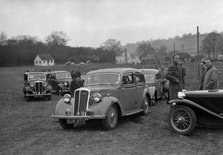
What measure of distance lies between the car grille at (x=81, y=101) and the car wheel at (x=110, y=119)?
62 centimetres

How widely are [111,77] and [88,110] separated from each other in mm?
1708

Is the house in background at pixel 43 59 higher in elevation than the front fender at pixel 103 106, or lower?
higher

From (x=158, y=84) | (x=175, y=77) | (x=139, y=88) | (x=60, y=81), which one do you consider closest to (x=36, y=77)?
(x=60, y=81)

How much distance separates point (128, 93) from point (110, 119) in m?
1.47

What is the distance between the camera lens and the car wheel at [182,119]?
6.90 m

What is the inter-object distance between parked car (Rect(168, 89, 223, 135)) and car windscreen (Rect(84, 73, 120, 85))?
7.58ft

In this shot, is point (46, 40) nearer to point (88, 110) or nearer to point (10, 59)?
Answer: point (10, 59)

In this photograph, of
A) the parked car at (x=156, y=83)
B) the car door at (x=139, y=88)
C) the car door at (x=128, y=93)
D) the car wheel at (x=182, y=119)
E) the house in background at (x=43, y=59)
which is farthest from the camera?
the house in background at (x=43, y=59)

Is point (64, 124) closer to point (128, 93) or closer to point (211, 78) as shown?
point (128, 93)

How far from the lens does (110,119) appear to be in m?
8.02

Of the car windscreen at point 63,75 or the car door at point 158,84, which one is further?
the car windscreen at point 63,75

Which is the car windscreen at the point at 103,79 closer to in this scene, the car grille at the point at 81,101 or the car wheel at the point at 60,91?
the car grille at the point at 81,101

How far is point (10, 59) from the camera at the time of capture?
64688 mm

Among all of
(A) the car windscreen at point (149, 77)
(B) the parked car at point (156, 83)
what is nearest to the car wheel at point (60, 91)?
(B) the parked car at point (156, 83)
